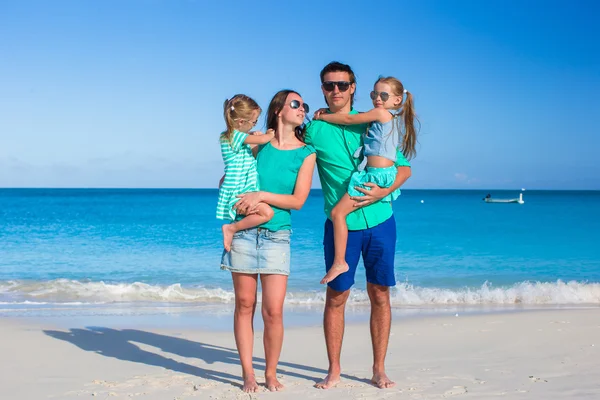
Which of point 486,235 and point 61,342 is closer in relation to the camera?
point 61,342

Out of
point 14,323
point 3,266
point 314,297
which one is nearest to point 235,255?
point 14,323

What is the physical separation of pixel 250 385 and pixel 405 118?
2.00m

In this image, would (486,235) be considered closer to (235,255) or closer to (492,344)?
(492,344)

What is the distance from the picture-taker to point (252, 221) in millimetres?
3826

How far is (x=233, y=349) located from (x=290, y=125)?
8.26ft

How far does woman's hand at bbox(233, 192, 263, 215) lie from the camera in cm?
379

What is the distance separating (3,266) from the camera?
1318 cm

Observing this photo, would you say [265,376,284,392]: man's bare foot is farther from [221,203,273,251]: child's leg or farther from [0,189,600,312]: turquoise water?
[0,189,600,312]: turquoise water

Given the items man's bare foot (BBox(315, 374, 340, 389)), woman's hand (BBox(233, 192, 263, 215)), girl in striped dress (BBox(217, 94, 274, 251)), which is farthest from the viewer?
man's bare foot (BBox(315, 374, 340, 389))

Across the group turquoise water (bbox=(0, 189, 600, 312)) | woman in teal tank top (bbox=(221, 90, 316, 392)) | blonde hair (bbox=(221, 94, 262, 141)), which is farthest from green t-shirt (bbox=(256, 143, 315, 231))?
turquoise water (bbox=(0, 189, 600, 312))

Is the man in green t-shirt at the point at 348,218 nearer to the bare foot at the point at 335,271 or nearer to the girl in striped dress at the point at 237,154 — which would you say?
the bare foot at the point at 335,271

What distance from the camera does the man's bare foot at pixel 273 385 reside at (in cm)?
399

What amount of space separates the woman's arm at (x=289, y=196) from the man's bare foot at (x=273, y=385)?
3.64ft

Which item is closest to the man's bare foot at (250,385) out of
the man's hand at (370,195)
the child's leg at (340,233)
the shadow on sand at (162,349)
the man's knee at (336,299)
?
the shadow on sand at (162,349)
